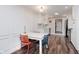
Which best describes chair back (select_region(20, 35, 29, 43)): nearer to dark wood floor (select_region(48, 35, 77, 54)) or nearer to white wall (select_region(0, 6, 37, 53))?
white wall (select_region(0, 6, 37, 53))

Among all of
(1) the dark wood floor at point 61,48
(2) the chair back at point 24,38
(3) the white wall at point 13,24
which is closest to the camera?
(3) the white wall at point 13,24

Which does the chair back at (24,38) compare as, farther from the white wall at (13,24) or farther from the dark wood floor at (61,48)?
the dark wood floor at (61,48)

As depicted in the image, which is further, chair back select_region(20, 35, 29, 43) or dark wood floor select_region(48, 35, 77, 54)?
dark wood floor select_region(48, 35, 77, 54)

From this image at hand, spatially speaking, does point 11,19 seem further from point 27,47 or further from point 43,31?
point 43,31

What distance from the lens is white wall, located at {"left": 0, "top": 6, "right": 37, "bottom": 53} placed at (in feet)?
10.0

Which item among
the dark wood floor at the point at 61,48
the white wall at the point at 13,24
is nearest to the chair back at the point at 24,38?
the white wall at the point at 13,24

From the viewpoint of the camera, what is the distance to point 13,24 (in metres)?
3.39

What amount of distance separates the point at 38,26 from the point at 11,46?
1246 millimetres

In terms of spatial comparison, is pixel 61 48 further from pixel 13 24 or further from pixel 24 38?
pixel 13 24

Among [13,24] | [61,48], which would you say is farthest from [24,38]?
[61,48]

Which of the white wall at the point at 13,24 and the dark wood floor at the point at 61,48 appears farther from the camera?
the dark wood floor at the point at 61,48

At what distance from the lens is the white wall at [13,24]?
10.0ft

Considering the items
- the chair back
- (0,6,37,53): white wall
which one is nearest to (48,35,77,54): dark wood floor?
the chair back
